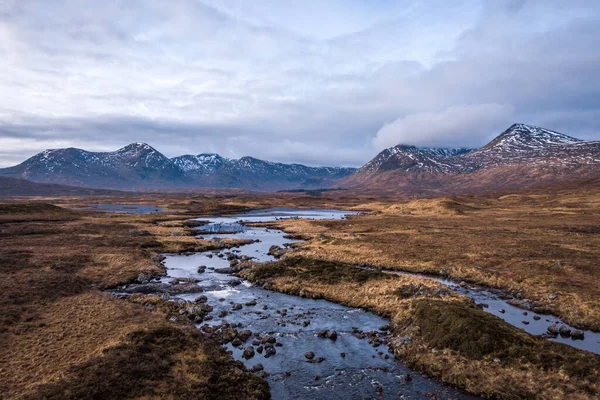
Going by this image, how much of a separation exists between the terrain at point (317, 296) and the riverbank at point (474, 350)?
3.7 inches

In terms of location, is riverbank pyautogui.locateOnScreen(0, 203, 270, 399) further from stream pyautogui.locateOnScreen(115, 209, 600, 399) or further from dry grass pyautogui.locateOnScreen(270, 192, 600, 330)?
dry grass pyautogui.locateOnScreen(270, 192, 600, 330)

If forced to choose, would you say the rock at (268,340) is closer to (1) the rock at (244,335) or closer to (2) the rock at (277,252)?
(1) the rock at (244,335)

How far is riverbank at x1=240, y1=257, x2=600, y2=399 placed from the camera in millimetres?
24750

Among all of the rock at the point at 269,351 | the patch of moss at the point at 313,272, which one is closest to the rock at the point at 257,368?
the rock at the point at 269,351

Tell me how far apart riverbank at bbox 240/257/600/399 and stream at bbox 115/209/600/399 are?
149 cm

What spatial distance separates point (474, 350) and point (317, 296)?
21.8 meters

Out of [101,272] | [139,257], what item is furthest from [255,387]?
[139,257]

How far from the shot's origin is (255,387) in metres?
25.2

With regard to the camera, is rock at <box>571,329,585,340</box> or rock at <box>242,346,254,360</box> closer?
rock at <box>242,346,254,360</box>

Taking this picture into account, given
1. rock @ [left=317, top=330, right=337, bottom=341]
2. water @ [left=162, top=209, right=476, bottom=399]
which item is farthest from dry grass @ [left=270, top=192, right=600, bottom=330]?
rock @ [left=317, top=330, right=337, bottom=341]

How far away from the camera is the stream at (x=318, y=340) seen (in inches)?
1021

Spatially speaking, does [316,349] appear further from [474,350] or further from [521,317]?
[521,317]

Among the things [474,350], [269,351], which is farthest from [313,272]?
[474,350]

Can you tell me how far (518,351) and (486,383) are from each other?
4.59m
